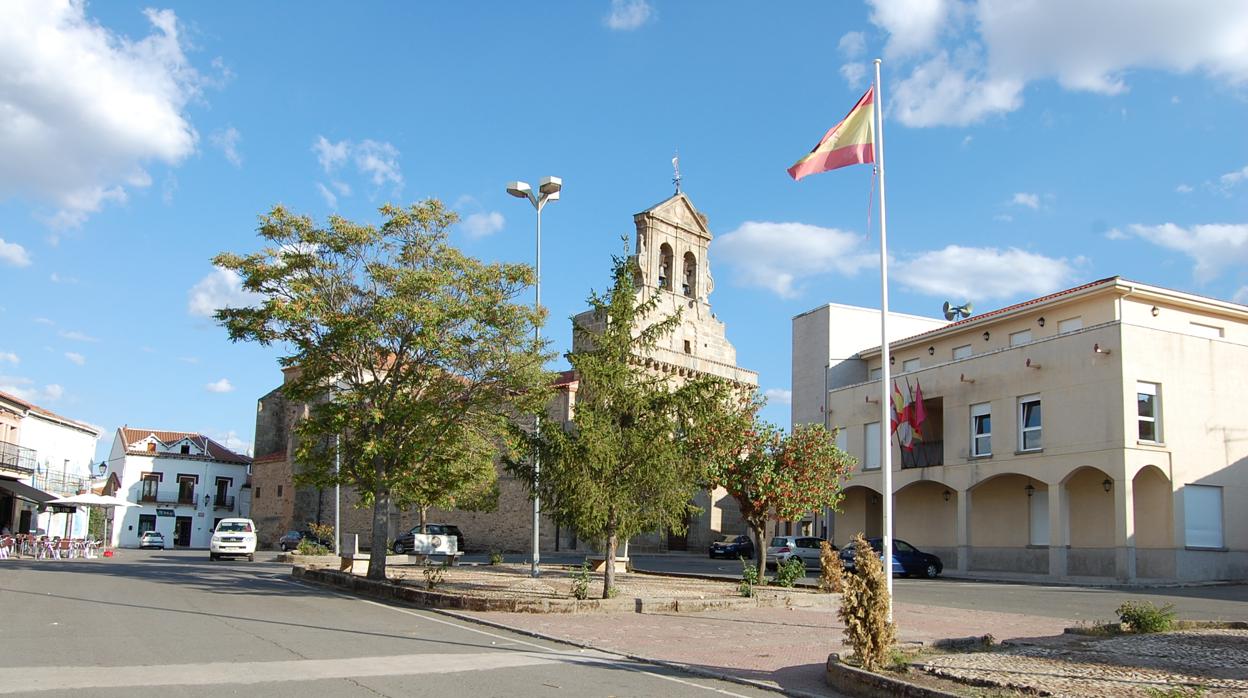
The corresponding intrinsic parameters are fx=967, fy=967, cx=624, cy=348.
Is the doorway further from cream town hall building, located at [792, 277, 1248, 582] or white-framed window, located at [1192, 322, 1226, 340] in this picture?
white-framed window, located at [1192, 322, 1226, 340]

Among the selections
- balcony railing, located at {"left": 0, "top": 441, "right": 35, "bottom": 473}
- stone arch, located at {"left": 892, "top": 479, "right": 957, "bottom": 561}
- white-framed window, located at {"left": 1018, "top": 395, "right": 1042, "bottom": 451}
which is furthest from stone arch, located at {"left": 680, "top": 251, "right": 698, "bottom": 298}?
balcony railing, located at {"left": 0, "top": 441, "right": 35, "bottom": 473}

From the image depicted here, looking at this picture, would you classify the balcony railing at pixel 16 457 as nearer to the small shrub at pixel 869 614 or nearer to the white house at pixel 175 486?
the white house at pixel 175 486

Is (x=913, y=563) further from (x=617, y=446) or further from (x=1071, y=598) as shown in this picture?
(x=617, y=446)

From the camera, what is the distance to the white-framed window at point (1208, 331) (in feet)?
114

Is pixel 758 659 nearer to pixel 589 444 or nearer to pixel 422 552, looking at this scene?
pixel 589 444

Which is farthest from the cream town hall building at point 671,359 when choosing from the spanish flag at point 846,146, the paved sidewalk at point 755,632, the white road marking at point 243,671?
the white road marking at point 243,671

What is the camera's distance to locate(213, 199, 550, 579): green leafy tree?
22.0 m

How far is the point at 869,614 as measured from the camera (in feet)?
33.8

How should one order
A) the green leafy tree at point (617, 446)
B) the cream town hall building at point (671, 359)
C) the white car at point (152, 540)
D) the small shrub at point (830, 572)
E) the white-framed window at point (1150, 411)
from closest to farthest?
the green leafy tree at point (617, 446), the small shrub at point (830, 572), the white-framed window at point (1150, 411), the cream town hall building at point (671, 359), the white car at point (152, 540)

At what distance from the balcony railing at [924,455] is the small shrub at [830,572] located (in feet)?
54.4

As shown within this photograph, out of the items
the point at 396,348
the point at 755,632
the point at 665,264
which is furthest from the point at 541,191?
the point at 665,264

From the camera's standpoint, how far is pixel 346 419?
872 inches

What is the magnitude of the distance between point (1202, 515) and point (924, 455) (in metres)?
9.94

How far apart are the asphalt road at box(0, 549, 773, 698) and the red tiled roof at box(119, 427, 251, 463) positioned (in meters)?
60.5
